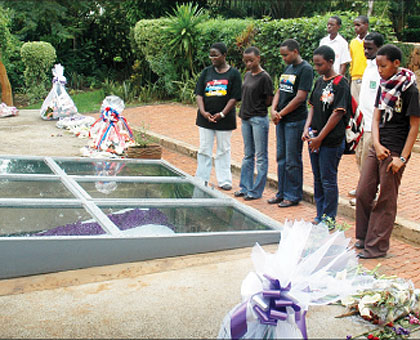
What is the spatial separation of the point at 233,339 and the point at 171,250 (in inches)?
59.6

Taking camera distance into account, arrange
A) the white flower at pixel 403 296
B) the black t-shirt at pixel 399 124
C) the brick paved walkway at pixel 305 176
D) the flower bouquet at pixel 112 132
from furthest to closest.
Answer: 1. the flower bouquet at pixel 112 132
2. the brick paved walkway at pixel 305 176
3. the black t-shirt at pixel 399 124
4. the white flower at pixel 403 296

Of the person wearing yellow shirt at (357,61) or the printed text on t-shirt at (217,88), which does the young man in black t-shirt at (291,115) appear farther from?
the person wearing yellow shirt at (357,61)

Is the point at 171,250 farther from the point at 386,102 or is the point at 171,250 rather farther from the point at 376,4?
the point at 376,4

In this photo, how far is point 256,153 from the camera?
6.48 metres

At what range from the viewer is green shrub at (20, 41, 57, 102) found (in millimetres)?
15459

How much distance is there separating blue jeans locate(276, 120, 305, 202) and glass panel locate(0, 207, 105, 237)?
275 cm

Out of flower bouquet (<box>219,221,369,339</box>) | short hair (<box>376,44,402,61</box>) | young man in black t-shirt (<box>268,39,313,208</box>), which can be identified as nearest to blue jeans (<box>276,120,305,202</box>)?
young man in black t-shirt (<box>268,39,313,208</box>)

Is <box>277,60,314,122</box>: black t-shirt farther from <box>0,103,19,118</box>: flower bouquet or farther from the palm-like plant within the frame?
the palm-like plant

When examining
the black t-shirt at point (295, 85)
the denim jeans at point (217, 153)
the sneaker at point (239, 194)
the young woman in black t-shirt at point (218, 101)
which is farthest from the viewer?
the denim jeans at point (217, 153)

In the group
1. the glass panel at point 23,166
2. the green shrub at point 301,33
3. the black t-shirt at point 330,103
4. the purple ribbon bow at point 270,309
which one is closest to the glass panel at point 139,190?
the glass panel at point 23,166

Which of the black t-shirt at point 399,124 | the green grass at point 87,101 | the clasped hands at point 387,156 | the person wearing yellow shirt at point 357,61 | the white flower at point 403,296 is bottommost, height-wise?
the green grass at point 87,101

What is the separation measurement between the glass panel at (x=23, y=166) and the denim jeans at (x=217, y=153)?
2.07m

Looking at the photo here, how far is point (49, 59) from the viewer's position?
15.9 metres

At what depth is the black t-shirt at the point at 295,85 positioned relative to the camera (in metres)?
5.71
